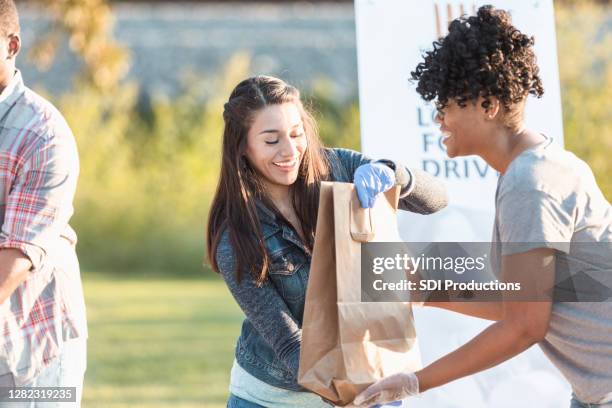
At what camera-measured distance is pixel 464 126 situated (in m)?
2.75

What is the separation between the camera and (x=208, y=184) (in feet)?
47.4

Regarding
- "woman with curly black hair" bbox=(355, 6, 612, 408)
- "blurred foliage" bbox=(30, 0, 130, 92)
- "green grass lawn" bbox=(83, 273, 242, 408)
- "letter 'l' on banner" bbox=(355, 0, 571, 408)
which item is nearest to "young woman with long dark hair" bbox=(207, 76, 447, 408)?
"woman with curly black hair" bbox=(355, 6, 612, 408)

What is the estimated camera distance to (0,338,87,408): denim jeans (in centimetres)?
306

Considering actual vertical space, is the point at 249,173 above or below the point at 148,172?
below

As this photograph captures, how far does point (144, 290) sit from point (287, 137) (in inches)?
388

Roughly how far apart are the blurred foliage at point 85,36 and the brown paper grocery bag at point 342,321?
20.4ft

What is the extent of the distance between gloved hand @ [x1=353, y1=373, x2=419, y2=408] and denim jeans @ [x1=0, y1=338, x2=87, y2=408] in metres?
0.85

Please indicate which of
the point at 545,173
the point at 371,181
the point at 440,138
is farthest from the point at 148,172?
the point at 545,173

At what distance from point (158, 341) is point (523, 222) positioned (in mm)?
7378

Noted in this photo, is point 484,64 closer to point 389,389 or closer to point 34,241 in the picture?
point 389,389

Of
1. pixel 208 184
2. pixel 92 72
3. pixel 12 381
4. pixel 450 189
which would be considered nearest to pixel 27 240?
pixel 12 381

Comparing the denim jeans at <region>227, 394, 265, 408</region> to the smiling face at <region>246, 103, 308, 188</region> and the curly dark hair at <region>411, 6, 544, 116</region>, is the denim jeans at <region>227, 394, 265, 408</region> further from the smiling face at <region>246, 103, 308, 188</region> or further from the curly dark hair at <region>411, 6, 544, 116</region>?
Result: the curly dark hair at <region>411, 6, 544, 116</region>

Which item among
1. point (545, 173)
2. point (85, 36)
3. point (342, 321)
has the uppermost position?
point (85, 36)

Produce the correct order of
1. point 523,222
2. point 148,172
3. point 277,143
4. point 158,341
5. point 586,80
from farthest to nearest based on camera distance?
point 148,172 < point 586,80 < point 158,341 < point 277,143 < point 523,222
